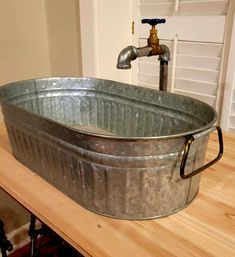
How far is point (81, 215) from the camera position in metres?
0.66

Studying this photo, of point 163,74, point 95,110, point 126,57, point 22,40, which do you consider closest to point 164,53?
point 163,74

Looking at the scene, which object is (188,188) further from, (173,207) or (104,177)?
(104,177)

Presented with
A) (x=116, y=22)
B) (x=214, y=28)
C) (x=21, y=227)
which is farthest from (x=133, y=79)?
(x=21, y=227)

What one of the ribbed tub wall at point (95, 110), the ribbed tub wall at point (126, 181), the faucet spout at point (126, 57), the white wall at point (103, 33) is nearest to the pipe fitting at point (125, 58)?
the faucet spout at point (126, 57)

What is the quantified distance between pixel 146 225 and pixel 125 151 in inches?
6.7

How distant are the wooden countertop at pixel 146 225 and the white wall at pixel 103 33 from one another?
77cm

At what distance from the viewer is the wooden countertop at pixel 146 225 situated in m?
0.56

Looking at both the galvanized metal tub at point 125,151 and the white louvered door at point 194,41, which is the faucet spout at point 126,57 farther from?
the white louvered door at point 194,41

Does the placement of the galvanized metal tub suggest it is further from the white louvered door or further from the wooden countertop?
the white louvered door

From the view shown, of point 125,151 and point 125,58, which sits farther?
point 125,58

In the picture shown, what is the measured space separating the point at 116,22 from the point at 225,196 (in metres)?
0.97

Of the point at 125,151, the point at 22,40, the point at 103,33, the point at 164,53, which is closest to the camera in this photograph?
the point at 125,151

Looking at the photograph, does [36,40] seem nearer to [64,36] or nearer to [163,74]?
[64,36]

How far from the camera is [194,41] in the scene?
3.89ft
